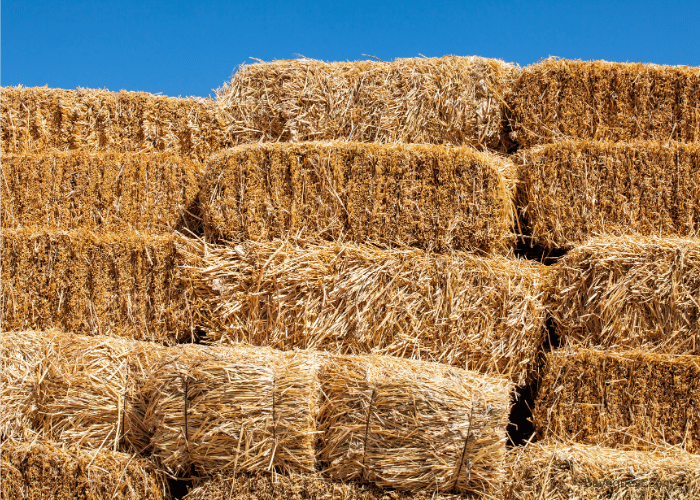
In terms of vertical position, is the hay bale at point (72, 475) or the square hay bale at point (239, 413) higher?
the square hay bale at point (239, 413)

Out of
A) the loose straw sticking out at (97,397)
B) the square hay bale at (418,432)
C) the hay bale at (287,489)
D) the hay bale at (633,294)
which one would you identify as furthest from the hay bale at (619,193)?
the loose straw sticking out at (97,397)

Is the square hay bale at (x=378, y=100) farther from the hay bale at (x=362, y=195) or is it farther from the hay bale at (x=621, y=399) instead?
the hay bale at (x=621, y=399)

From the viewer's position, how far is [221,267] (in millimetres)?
3354

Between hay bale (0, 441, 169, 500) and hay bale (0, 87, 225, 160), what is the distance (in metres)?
2.03

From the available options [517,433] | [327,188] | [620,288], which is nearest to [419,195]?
[327,188]

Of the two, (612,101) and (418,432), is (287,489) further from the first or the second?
(612,101)

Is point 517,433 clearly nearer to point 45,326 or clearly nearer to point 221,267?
point 221,267

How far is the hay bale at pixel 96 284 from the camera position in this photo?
137 inches

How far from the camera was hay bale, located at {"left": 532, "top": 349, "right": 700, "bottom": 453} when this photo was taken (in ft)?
9.91

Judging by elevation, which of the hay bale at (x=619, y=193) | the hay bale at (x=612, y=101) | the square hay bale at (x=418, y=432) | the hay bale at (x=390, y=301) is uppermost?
the hay bale at (x=612, y=101)

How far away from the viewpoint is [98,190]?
12.6ft

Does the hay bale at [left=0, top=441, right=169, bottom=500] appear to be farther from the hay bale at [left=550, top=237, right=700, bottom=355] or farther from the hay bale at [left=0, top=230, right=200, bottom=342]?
the hay bale at [left=550, top=237, right=700, bottom=355]

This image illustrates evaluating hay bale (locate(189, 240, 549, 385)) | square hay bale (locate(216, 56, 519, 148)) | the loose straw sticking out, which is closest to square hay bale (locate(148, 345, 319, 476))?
the loose straw sticking out

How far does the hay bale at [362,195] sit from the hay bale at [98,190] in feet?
1.56
